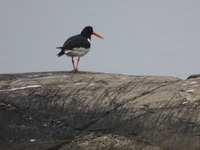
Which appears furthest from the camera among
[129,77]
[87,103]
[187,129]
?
[129,77]

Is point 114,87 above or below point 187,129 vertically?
above

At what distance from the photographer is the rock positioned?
11383 millimetres

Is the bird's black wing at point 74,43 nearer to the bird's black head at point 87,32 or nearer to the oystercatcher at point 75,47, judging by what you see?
the oystercatcher at point 75,47

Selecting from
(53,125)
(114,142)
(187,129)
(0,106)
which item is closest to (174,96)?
(187,129)

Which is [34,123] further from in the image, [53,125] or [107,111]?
[107,111]

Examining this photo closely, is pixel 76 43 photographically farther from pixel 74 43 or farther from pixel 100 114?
pixel 100 114

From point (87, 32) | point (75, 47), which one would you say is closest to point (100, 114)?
point (75, 47)

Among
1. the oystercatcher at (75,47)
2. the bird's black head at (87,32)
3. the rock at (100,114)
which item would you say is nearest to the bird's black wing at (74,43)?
the oystercatcher at (75,47)

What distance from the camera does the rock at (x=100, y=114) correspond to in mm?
11383

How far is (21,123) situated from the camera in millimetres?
11914

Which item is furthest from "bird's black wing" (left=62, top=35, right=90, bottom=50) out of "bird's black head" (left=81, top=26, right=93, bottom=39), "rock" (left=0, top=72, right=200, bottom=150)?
"rock" (left=0, top=72, right=200, bottom=150)

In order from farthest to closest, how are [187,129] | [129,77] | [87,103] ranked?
[129,77]
[87,103]
[187,129]

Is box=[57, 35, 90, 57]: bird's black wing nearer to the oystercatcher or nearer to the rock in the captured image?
the oystercatcher

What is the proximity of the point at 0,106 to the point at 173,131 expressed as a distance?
150 inches
